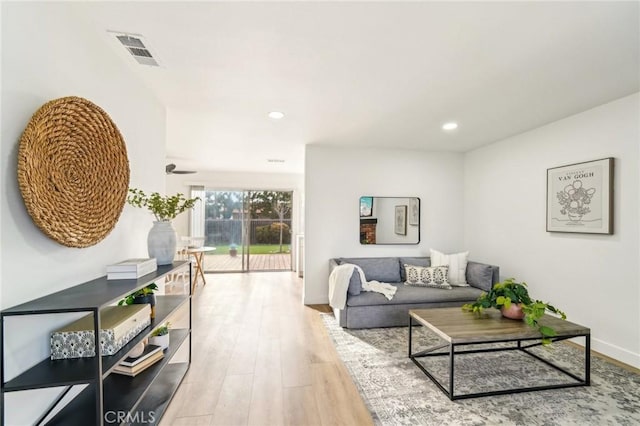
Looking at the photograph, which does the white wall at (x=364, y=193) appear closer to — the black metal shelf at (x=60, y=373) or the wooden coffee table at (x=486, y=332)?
the wooden coffee table at (x=486, y=332)

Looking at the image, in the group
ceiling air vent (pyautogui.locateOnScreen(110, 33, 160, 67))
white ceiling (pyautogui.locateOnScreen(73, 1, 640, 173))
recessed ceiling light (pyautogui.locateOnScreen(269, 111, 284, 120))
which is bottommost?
recessed ceiling light (pyautogui.locateOnScreen(269, 111, 284, 120))

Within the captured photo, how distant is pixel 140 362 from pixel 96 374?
0.74 m

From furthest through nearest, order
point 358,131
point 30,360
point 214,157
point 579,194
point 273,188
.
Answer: point 273,188, point 214,157, point 358,131, point 579,194, point 30,360

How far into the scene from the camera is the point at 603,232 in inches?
108

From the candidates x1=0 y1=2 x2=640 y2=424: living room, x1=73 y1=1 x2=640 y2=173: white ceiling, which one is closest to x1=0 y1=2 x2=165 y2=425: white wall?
x1=0 y1=2 x2=640 y2=424: living room

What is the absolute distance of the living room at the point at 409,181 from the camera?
1216mm

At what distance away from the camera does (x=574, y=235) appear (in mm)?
3045

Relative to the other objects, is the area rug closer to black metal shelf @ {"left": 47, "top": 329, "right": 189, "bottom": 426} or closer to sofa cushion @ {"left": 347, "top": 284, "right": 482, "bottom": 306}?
sofa cushion @ {"left": 347, "top": 284, "right": 482, "bottom": 306}

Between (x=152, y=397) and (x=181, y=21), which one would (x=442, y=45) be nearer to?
(x=181, y=21)

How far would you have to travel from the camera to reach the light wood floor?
190 cm

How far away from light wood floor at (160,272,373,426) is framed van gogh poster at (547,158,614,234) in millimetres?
2802

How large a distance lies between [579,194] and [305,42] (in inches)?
125

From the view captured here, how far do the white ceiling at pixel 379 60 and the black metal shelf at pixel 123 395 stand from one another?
79.2 inches

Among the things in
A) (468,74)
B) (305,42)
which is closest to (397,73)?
(468,74)
